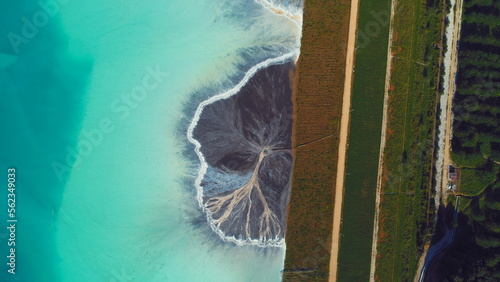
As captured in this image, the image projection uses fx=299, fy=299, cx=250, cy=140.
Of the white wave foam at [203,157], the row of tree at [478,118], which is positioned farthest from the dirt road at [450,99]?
the white wave foam at [203,157]

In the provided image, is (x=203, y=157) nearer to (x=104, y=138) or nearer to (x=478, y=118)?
(x=104, y=138)

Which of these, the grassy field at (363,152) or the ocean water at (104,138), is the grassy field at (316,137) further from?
the ocean water at (104,138)

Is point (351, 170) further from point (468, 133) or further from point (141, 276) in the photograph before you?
point (141, 276)

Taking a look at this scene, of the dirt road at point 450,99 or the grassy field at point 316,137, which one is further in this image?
the dirt road at point 450,99

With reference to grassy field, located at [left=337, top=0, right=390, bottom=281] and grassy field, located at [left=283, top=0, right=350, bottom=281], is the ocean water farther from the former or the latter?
grassy field, located at [left=337, top=0, right=390, bottom=281]

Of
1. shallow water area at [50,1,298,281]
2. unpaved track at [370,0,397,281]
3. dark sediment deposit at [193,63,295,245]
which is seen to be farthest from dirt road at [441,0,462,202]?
shallow water area at [50,1,298,281]

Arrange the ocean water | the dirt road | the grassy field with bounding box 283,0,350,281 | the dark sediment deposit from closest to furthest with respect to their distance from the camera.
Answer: the ocean water
the dark sediment deposit
the grassy field with bounding box 283,0,350,281
the dirt road

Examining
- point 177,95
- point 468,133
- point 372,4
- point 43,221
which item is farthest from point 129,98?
point 468,133
